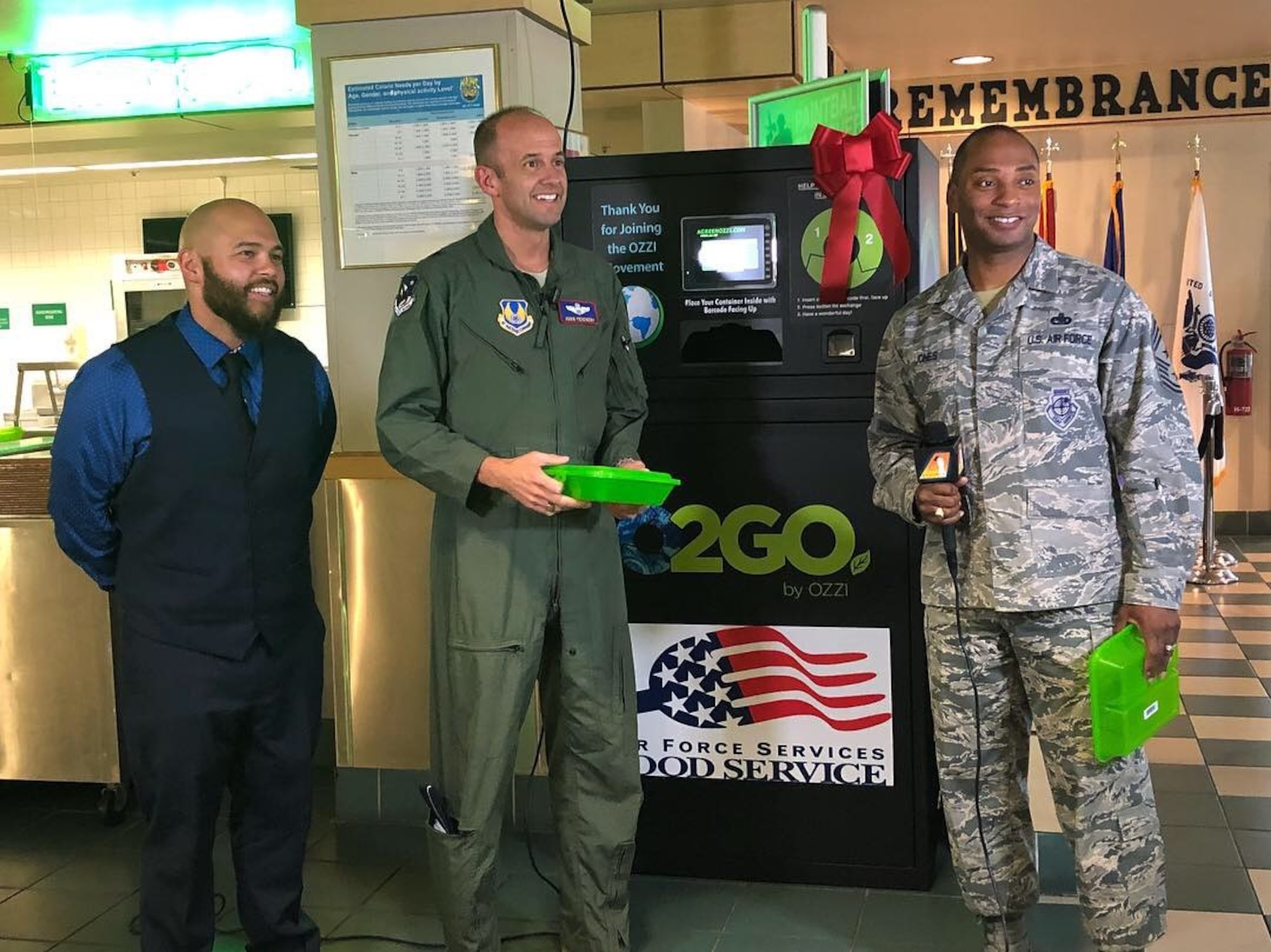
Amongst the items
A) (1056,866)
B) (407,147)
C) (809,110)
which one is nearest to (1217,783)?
(1056,866)

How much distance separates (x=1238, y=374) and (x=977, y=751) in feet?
22.2

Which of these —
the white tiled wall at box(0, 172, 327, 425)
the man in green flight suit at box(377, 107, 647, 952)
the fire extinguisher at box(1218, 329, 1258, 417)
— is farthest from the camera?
the fire extinguisher at box(1218, 329, 1258, 417)

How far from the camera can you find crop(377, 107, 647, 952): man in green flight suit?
2.54 metres

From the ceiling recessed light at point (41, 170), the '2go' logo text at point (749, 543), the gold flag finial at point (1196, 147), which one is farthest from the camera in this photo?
the gold flag finial at point (1196, 147)

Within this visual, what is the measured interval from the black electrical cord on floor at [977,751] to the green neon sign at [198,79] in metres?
3.98

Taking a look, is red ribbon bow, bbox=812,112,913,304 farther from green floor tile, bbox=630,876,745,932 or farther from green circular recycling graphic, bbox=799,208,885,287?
green floor tile, bbox=630,876,745,932

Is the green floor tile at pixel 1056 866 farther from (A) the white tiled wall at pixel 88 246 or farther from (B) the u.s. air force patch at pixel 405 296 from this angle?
(A) the white tiled wall at pixel 88 246

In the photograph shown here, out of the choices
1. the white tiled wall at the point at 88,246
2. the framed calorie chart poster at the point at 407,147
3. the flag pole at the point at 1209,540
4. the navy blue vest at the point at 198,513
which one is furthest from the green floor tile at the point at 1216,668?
the white tiled wall at the point at 88,246

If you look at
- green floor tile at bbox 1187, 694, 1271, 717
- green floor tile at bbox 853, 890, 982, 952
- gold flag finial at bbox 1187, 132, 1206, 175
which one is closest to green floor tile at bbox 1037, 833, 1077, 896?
green floor tile at bbox 853, 890, 982, 952

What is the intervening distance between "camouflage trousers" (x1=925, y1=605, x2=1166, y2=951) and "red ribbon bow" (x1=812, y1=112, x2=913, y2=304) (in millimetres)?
850

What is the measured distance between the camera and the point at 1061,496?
235 cm

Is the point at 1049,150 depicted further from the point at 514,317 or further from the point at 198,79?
the point at 514,317

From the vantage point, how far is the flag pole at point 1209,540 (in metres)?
7.21

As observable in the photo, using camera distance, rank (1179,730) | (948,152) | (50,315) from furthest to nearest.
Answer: (948,152) → (50,315) → (1179,730)
